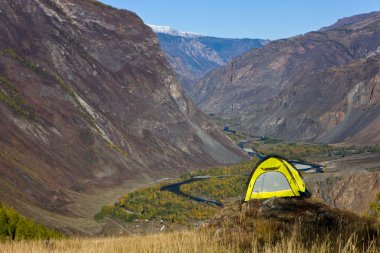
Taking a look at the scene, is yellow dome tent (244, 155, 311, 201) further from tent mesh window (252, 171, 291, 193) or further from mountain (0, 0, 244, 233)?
mountain (0, 0, 244, 233)

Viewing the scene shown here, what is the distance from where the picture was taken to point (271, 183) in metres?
24.0

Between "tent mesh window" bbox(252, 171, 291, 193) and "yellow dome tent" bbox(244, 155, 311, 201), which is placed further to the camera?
"tent mesh window" bbox(252, 171, 291, 193)

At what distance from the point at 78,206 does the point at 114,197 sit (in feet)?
52.5

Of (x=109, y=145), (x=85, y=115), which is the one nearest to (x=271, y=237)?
(x=109, y=145)

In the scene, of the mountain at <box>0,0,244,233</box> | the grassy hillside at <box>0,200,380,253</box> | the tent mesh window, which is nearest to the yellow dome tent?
the tent mesh window

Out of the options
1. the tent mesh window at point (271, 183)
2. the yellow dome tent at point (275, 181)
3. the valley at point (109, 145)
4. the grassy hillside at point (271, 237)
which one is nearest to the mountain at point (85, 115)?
the valley at point (109, 145)

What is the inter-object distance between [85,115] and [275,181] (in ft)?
349

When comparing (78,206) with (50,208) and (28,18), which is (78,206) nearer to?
(50,208)

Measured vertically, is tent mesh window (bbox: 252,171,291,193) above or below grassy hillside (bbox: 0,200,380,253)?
below

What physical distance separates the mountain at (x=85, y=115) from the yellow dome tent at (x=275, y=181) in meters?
47.4

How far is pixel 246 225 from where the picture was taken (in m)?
10.0

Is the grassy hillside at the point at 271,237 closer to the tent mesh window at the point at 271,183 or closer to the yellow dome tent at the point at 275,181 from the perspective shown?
the yellow dome tent at the point at 275,181

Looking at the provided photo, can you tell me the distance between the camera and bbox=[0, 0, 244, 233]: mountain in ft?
284

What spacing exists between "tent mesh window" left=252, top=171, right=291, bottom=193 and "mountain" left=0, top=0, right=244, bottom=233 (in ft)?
156
